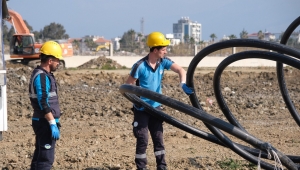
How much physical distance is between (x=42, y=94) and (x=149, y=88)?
140 cm

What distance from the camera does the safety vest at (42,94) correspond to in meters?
5.47

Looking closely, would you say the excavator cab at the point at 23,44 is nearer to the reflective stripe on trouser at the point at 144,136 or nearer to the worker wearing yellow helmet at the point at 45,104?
the reflective stripe on trouser at the point at 144,136

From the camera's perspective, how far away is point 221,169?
6.75 m

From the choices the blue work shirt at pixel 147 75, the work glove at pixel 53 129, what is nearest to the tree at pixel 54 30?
the blue work shirt at pixel 147 75

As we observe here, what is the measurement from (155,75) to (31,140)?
3.08 metres

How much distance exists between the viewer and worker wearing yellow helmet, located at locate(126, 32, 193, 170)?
20.4 feet

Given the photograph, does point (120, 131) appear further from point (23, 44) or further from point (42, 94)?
point (23, 44)

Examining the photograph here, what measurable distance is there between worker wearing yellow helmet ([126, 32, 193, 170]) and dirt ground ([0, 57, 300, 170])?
0.68 m

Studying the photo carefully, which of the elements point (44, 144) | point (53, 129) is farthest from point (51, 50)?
point (44, 144)

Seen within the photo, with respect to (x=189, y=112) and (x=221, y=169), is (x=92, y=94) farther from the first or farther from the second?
(x=189, y=112)

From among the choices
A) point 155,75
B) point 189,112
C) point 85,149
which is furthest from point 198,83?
point 189,112

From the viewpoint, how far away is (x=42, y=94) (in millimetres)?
5473

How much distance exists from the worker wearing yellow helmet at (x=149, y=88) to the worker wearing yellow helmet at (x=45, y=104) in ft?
3.33

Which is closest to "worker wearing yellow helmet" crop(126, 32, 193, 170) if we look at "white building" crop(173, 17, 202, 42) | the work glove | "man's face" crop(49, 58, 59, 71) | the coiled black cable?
the coiled black cable
